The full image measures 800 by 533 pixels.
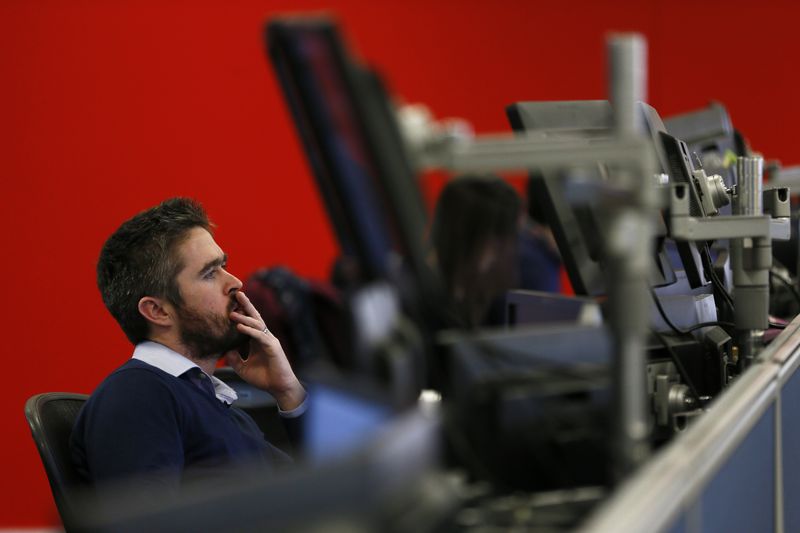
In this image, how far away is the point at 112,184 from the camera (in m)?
3.39

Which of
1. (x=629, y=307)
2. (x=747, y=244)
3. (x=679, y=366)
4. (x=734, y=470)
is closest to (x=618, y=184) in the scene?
(x=629, y=307)

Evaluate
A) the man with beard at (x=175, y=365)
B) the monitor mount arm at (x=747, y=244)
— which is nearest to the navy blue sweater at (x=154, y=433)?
the man with beard at (x=175, y=365)

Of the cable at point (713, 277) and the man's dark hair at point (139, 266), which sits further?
the cable at point (713, 277)

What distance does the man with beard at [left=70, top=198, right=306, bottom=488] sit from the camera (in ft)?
4.92

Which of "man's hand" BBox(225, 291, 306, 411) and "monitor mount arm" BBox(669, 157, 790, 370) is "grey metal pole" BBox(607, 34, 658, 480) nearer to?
"monitor mount arm" BBox(669, 157, 790, 370)

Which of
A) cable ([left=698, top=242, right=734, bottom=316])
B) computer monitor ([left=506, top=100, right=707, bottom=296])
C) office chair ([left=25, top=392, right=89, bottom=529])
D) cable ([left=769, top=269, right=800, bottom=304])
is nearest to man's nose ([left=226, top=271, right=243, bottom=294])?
office chair ([left=25, top=392, right=89, bottom=529])

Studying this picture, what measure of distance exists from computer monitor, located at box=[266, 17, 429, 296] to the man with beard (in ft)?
2.25

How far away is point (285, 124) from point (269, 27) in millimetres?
2683

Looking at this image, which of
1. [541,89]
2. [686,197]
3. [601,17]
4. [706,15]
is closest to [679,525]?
[686,197]

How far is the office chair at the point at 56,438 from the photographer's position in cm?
152

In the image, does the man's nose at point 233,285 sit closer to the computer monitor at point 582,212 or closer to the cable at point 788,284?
the computer monitor at point 582,212

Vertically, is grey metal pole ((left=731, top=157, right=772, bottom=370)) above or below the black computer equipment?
below

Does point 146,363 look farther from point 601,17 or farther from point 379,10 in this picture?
point 601,17

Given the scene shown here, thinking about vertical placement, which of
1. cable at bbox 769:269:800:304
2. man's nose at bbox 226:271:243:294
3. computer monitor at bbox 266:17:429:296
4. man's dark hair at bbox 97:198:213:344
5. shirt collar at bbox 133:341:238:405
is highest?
computer monitor at bbox 266:17:429:296
